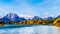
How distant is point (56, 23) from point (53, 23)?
1.92ft

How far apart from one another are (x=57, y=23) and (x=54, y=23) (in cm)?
38

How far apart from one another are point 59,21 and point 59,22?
0.12m

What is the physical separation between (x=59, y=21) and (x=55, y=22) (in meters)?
0.51

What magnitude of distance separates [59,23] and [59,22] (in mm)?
160

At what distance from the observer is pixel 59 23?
16.3 meters

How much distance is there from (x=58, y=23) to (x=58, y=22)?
0.42 feet

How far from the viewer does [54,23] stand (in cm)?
1675

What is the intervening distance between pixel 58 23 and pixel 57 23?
168 mm

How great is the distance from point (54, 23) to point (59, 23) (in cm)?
69

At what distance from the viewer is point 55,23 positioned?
16.5m

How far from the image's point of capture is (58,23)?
1641 centimetres

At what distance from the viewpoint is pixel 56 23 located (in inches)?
648

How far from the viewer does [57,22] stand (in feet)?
54.0

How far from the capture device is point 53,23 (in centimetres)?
1697
